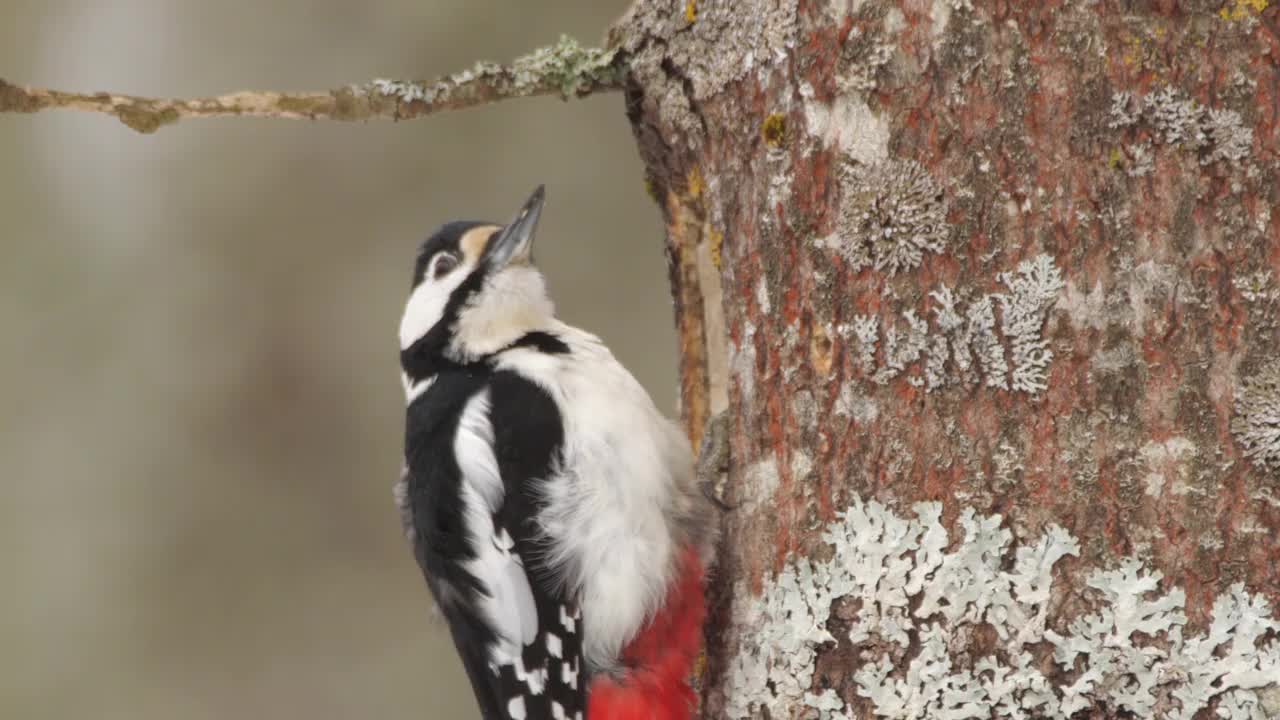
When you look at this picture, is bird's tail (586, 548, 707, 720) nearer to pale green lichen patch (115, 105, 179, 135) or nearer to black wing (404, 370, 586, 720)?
black wing (404, 370, 586, 720)

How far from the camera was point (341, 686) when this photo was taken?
4.16 m

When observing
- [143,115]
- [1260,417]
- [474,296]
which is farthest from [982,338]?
[143,115]

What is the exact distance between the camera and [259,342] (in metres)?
4.07

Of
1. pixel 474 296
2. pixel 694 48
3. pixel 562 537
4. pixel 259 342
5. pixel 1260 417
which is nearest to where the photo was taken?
pixel 1260 417

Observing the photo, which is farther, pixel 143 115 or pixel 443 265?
pixel 443 265

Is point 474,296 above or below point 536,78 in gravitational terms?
below

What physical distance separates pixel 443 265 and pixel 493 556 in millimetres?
709

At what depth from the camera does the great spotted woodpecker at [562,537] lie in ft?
7.38

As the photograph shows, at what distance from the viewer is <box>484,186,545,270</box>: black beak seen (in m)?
2.66

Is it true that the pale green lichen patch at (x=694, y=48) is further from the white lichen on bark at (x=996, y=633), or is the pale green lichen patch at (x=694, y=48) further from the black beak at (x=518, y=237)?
the white lichen on bark at (x=996, y=633)

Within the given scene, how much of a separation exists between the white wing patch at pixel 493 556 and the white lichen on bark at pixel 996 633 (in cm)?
61

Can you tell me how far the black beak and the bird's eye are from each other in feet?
0.32

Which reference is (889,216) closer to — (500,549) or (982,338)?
(982,338)

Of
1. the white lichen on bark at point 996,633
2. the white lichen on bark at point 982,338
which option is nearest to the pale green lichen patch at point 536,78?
the white lichen on bark at point 982,338
